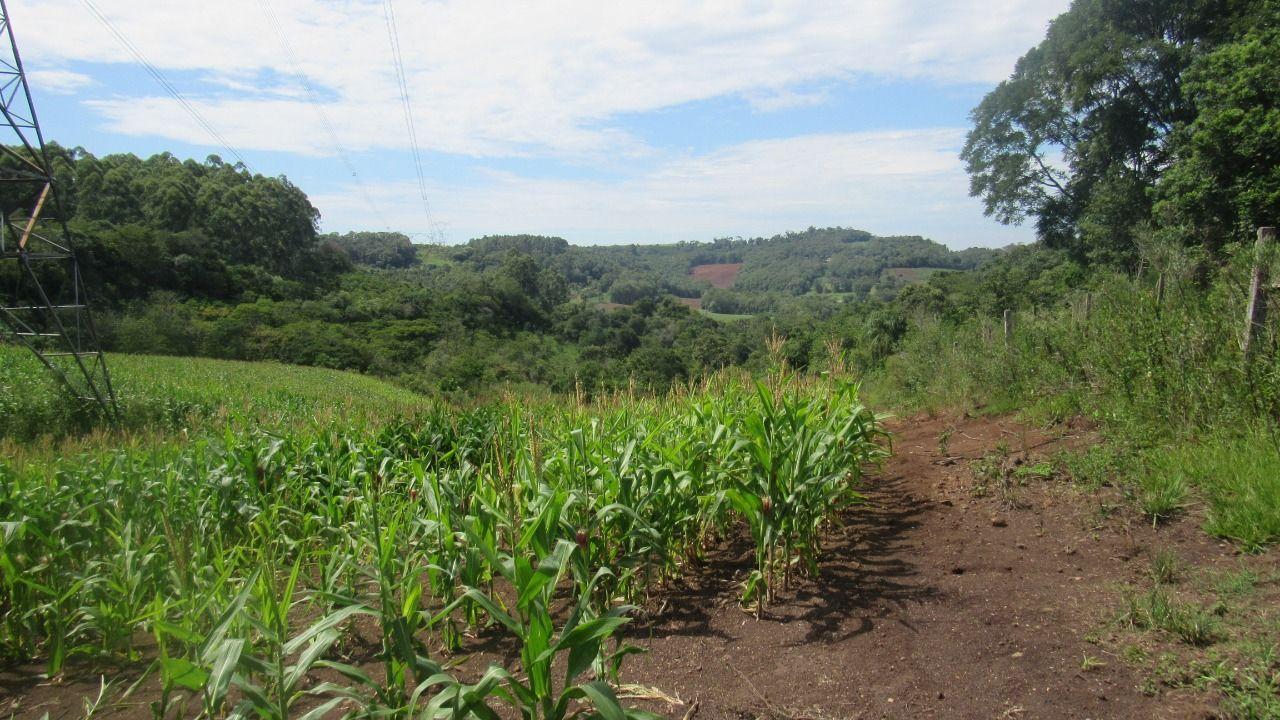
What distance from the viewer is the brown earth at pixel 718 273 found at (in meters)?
98.7

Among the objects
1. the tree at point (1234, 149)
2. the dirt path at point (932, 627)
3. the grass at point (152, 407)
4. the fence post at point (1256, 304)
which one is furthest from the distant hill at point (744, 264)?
the dirt path at point (932, 627)

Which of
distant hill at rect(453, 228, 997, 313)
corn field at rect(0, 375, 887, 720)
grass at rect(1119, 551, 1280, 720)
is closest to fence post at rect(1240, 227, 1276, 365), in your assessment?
grass at rect(1119, 551, 1280, 720)

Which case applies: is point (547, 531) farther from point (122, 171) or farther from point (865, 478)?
point (122, 171)

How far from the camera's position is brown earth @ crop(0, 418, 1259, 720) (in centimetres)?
217

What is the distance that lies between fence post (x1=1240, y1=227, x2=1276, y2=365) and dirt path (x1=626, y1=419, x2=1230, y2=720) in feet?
5.18

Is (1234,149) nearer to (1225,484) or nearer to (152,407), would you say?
(1225,484)

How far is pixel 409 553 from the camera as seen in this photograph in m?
2.98

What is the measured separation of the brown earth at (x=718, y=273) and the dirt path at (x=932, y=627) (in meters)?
91.7

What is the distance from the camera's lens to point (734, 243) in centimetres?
13150

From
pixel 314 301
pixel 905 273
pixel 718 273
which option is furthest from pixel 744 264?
pixel 314 301

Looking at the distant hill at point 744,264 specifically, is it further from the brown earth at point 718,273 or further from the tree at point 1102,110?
the tree at point 1102,110

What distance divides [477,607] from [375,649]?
44 centimetres

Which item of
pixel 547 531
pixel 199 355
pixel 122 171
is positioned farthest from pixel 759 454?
pixel 122 171

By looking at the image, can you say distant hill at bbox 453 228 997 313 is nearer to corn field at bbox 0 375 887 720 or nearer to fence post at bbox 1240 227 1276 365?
fence post at bbox 1240 227 1276 365
